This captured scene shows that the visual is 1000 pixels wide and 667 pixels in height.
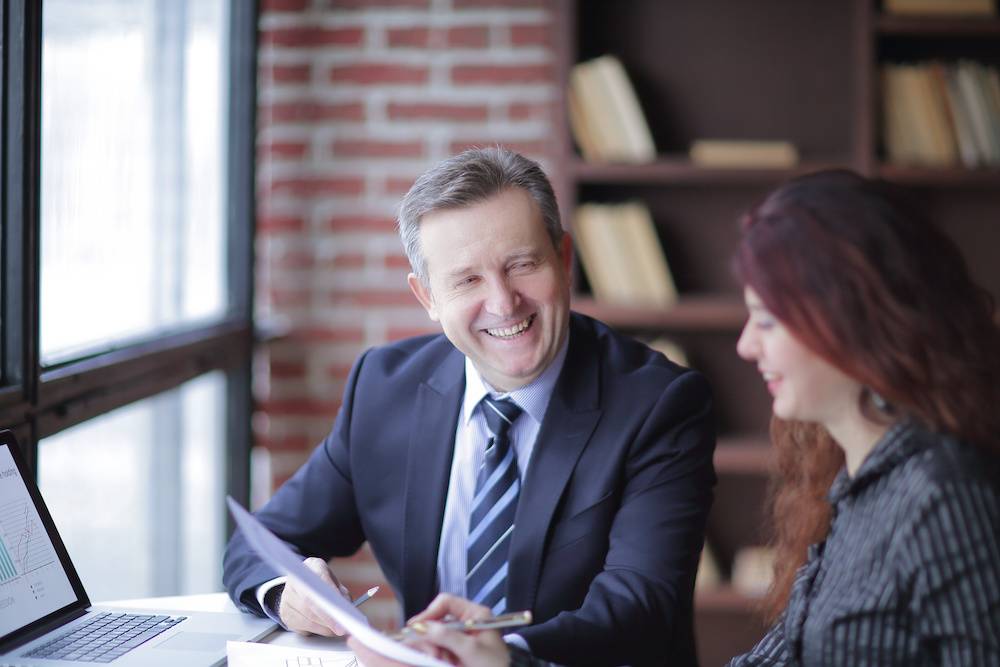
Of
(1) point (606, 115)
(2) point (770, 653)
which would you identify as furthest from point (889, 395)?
(1) point (606, 115)

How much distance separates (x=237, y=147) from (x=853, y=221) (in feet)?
7.78

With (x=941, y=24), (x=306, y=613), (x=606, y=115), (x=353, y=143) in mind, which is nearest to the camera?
(x=306, y=613)

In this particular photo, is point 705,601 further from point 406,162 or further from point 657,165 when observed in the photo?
point 406,162

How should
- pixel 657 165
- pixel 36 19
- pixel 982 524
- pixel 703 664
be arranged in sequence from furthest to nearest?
pixel 703 664 < pixel 657 165 < pixel 36 19 < pixel 982 524

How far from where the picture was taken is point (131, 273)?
254 cm

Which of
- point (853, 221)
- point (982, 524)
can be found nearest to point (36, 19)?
point (853, 221)

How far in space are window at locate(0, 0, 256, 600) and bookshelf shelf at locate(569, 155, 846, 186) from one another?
1005 millimetres

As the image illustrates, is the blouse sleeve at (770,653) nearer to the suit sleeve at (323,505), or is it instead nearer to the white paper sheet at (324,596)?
the white paper sheet at (324,596)

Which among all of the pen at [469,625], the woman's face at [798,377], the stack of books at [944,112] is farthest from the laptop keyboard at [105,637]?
the stack of books at [944,112]

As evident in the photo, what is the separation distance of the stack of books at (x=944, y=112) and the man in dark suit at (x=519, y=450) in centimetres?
159

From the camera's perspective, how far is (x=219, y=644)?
150 cm

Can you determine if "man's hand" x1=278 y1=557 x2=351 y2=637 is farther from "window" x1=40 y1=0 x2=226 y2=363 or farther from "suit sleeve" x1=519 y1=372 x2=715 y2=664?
"window" x1=40 y1=0 x2=226 y2=363

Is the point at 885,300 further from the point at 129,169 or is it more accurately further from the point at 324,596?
the point at 129,169

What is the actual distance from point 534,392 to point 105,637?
2.41 feet
